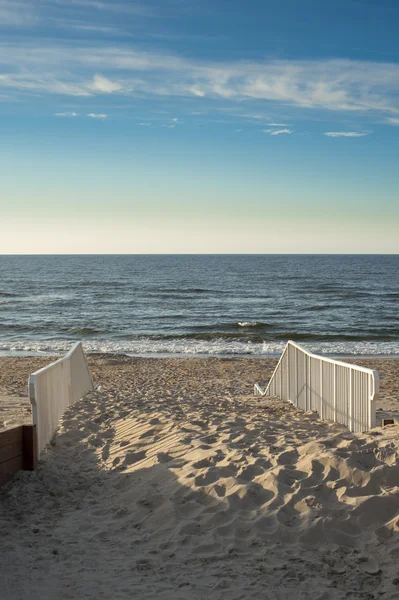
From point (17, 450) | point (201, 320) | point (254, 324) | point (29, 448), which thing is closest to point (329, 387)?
point (29, 448)

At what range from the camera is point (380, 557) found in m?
3.85

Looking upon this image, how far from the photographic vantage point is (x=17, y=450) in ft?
18.1

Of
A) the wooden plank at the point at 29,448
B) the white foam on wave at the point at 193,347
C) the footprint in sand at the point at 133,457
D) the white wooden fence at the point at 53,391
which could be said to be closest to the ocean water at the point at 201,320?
the white foam on wave at the point at 193,347

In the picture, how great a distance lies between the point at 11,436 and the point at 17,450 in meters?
0.20

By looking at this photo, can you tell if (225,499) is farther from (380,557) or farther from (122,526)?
(380,557)

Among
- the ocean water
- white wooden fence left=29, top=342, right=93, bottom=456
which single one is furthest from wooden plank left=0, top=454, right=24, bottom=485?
the ocean water

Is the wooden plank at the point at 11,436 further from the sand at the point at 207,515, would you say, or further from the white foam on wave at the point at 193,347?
the white foam on wave at the point at 193,347

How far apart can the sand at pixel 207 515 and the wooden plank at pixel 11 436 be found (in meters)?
0.35

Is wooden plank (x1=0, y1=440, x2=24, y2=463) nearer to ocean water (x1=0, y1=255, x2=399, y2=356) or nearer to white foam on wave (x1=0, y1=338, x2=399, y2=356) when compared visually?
white foam on wave (x1=0, y1=338, x2=399, y2=356)

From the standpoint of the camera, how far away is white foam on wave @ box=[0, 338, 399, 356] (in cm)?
2422

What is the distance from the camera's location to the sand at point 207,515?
3668 millimetres

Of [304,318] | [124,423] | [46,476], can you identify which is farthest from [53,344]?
[46,476]

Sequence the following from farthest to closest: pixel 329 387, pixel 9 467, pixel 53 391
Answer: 1. pixel 329 387
2. pixel 53 391
3. pixel 9 467

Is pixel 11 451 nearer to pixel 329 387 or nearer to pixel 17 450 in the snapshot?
pixel 17 450
